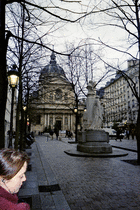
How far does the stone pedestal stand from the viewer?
10054 millimetres

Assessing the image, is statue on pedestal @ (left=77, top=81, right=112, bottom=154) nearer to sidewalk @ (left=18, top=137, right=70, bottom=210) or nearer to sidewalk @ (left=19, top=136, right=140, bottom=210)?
sidewalk @ (left=19, top=136, right=140, bottom=210)

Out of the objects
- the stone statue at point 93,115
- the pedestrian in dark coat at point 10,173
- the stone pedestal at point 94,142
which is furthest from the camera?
the stone statue at point 93,115

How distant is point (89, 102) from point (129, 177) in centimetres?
643

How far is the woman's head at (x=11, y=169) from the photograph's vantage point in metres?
1.50

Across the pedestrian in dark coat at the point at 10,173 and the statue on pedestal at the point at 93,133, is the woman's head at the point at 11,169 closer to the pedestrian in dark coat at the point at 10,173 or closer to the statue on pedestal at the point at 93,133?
the pedestrian in dark coat at the point at 10,173

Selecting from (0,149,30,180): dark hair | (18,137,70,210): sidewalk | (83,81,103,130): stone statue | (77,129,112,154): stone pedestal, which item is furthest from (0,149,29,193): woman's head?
(83,81,103,130): stone statue

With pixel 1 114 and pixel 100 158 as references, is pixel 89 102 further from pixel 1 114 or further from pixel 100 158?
pixel 1 114

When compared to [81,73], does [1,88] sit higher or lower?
lower

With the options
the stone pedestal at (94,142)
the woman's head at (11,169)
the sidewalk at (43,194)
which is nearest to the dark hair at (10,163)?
the woman's head at (11,169)

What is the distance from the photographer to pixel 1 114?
12.1 feet

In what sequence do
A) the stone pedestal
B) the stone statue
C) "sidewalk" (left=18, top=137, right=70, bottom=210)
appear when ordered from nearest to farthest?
"sidewalk" (left=18, top=137, right=70, bottom=210), the stone pedestal, the stone statue

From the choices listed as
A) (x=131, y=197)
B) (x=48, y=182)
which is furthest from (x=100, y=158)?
(x=131, y=197)

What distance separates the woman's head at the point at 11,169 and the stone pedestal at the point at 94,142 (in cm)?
881

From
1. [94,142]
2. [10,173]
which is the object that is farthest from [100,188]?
[94,142]
